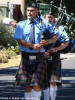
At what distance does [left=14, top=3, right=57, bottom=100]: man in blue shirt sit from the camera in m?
8.20

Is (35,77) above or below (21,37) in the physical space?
below

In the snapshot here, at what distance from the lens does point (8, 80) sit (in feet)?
48.8

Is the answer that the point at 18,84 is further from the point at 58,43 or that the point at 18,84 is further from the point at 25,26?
the point at 58,43

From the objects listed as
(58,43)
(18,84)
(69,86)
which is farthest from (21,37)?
(69,86)

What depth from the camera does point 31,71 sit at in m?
8.26

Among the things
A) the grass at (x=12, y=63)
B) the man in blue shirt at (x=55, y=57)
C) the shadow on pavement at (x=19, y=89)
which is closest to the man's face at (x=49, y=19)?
the man in blue shirt at (x=55, y=57)

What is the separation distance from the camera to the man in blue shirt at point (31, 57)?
323 inches

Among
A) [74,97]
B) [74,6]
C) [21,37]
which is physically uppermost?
[21,37]

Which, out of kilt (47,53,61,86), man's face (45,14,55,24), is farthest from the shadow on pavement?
man's face (45,14,55,24)

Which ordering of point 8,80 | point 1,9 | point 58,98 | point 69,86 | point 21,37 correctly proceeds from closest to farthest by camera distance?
point 21,37, point 58,98, point 69,86, point 8,80, point 1,9

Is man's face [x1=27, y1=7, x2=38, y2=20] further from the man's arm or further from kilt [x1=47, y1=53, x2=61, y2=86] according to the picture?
kilt [x1=47, y1=53, x2=61, y2=86]

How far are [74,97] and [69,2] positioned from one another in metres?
24.4

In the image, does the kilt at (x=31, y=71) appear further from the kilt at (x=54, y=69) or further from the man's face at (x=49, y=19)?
the man's face at (x=49, y=19)

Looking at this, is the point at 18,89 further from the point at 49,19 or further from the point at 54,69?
the point at 49,19
